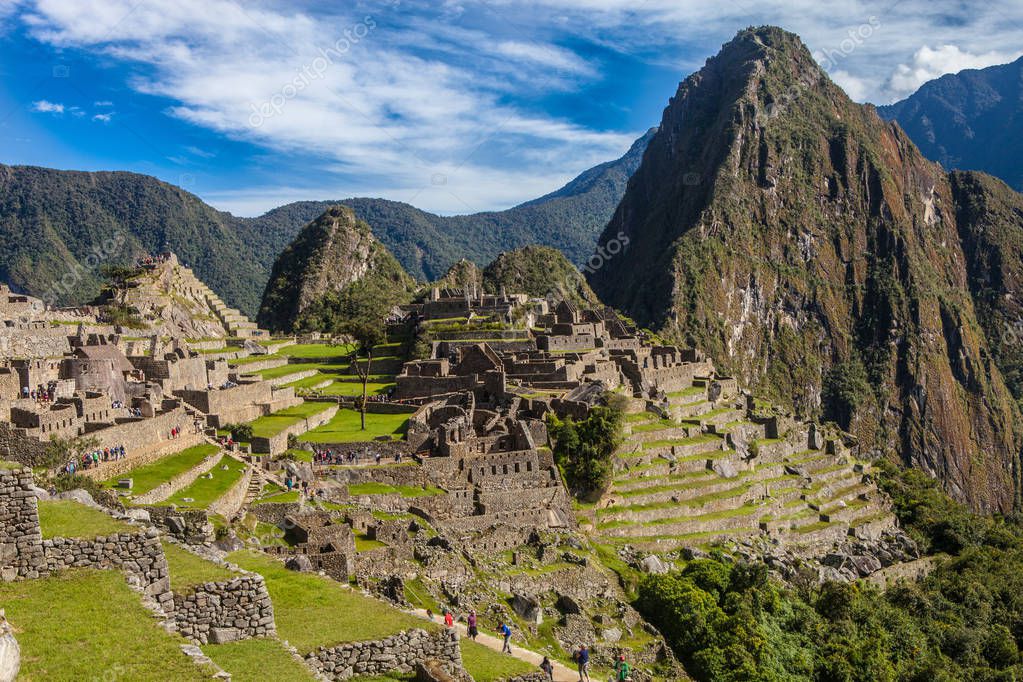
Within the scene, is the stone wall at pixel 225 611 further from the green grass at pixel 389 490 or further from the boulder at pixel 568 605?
the green grass at pixel 389 490

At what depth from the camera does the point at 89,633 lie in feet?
28.7

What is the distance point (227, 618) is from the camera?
10656 mm

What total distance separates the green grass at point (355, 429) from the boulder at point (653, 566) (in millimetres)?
11013

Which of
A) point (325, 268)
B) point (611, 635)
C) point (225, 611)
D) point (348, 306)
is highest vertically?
point (325, 268)

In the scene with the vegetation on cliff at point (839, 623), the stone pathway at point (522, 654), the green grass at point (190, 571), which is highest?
the green grass at point (190, 571)

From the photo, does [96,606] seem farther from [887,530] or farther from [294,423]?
[887,530]

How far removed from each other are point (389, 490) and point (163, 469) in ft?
26.0

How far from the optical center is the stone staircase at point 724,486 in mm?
40594

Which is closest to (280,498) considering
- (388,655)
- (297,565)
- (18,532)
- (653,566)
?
(297,565)

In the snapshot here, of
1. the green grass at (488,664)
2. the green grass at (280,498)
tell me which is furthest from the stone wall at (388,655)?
the green grass at (280,498)

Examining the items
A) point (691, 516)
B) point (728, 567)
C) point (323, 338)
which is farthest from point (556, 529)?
point (323, 338)

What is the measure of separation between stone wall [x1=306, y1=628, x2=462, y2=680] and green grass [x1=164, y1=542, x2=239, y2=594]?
1585 mm

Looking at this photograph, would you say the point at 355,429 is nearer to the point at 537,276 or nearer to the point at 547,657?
the point at 547,657

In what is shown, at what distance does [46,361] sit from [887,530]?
47541mm
